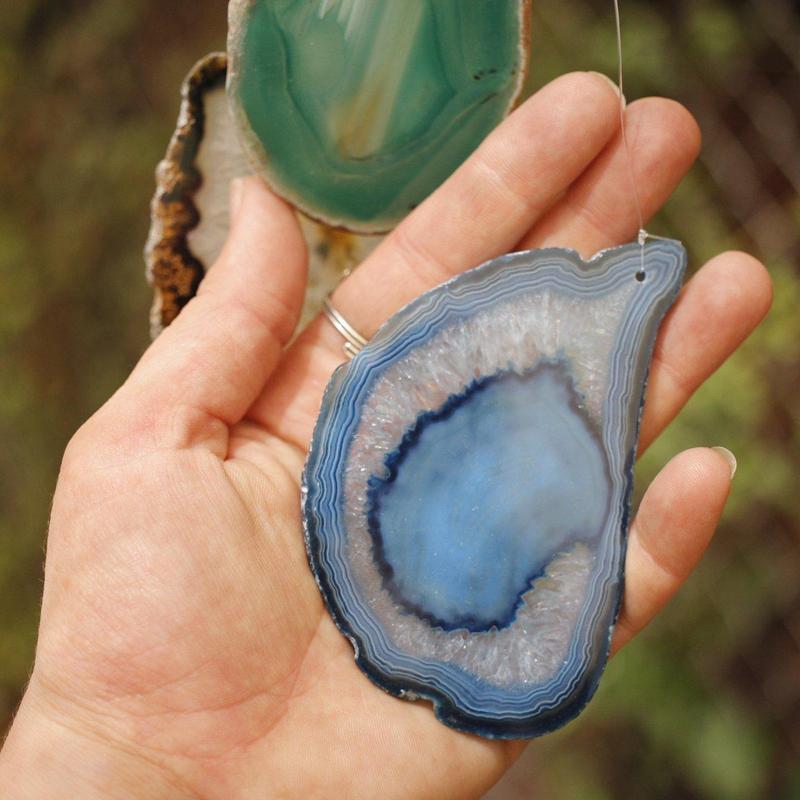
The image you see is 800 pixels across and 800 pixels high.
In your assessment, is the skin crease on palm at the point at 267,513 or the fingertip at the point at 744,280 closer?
the skin crease on palm at the point at 267,513

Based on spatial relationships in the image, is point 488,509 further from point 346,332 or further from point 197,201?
point 197,201

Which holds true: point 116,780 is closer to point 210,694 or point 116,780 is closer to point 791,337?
point 210,694

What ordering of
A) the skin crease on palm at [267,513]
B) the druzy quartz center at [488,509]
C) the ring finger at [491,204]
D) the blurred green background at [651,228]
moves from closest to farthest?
the skin crease on palm at [267,513] → the druzy quartz center at [488,509] → the ring finger at [491,204] → the blurred green background at [651,228]

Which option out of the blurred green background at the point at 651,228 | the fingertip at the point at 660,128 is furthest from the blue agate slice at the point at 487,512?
the blurred green background at the point at 651,228

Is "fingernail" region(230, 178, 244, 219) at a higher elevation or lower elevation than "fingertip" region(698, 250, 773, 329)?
higher

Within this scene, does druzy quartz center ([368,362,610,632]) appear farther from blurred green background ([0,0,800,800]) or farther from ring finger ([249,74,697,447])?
blurred green background ([0,0,800,800])

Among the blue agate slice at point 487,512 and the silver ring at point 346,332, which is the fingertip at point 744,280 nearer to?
the blue agate slice at point 487,512

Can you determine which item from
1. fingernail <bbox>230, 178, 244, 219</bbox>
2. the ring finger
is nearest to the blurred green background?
the ring finger
